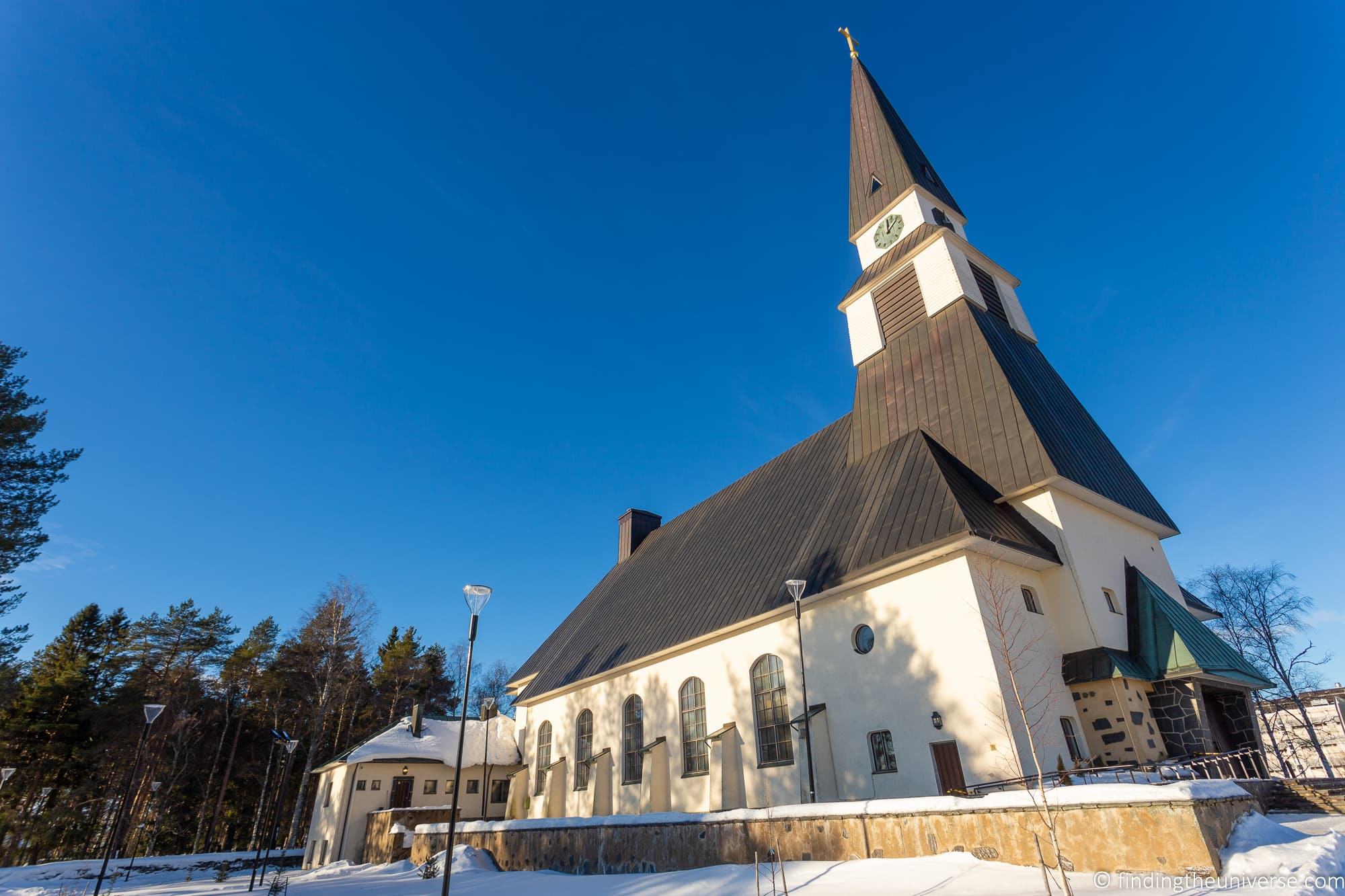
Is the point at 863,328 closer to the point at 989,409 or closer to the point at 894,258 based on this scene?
the point at 894,258

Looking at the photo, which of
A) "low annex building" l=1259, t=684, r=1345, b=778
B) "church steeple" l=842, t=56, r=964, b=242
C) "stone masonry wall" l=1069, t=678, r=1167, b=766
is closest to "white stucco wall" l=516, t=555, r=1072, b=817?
"stone masonry wall" l=1069, t=678, r=1167, b=766

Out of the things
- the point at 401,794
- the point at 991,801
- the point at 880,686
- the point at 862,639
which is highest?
the point at 862,639

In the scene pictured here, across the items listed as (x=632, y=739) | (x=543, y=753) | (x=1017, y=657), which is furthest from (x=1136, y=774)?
(x=543, y=753)

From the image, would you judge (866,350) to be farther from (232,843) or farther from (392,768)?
(232,843)

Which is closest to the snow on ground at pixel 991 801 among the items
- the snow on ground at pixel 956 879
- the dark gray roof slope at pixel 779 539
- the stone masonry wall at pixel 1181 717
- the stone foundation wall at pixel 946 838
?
the stone foundation wall at pixel 946 838

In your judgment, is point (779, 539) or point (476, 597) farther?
point (779, 539)

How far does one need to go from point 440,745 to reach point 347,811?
383 centimetres

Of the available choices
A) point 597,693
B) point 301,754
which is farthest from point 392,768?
point 301,754

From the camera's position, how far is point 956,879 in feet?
20.8

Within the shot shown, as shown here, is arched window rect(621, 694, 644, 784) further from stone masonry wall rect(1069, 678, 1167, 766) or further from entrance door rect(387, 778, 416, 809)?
entrance door rect(387, 778, 416, 809)

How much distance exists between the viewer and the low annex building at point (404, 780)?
78.0 ft

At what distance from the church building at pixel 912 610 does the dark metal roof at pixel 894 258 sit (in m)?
0.08

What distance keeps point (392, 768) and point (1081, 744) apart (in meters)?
23.4

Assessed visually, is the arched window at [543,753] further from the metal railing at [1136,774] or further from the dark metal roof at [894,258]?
the dark metal roof at [894,258]
